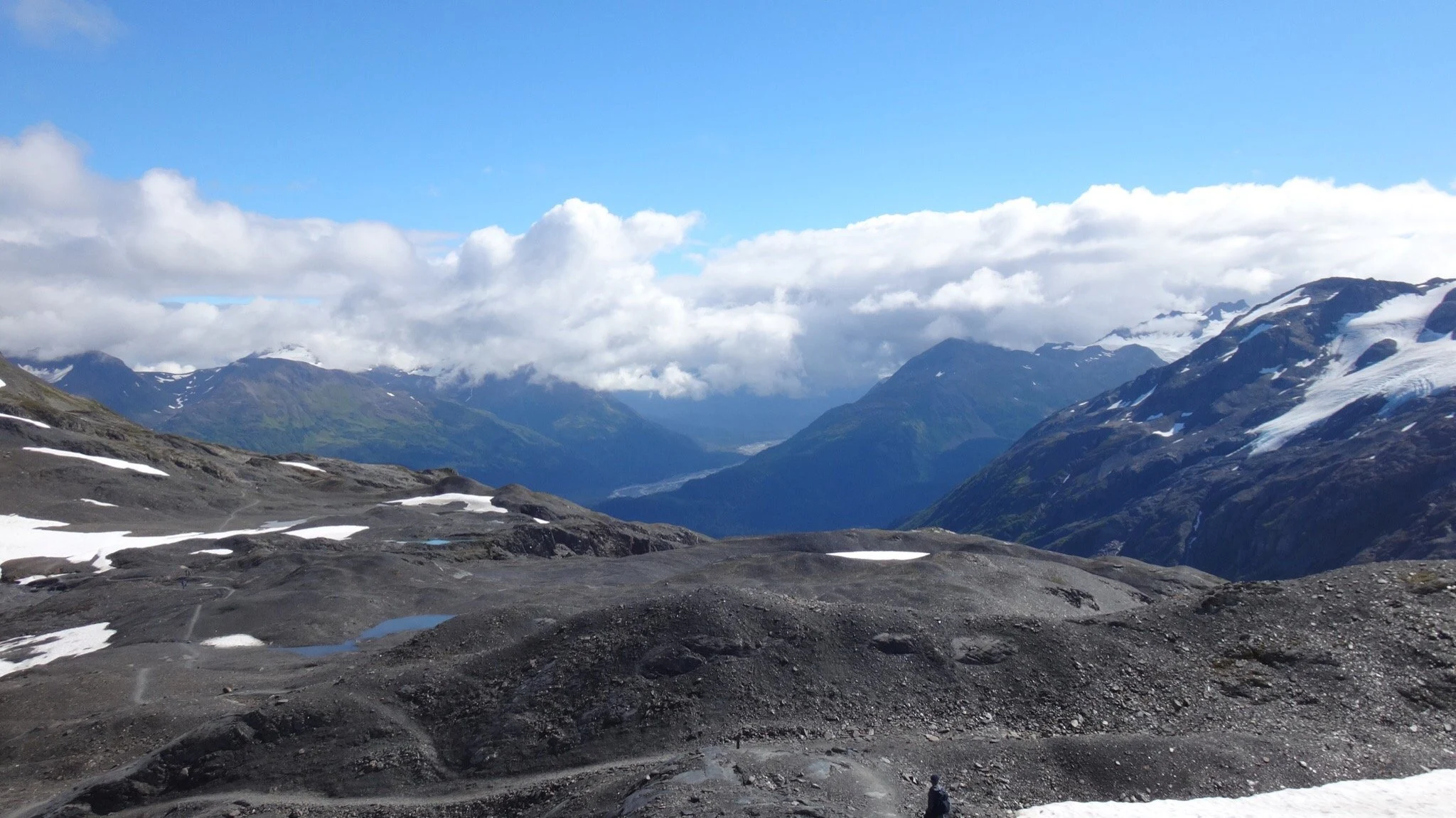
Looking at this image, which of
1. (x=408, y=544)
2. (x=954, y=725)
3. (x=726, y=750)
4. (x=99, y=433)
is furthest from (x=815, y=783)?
(x=99, y=433)

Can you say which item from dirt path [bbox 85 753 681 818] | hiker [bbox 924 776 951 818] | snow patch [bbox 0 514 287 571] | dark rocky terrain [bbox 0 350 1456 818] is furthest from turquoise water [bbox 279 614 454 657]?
snow patch [bbox 0 514 287 571]

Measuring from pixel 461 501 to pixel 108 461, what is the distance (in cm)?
4812

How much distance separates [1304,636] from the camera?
3509 cm

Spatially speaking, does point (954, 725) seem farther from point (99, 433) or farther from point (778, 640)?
point (99, 433)

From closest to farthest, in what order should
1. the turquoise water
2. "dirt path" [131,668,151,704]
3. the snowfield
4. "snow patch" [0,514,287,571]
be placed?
the snowfield → "dirt path" [131,668,151,704] → the turquoise water → "snow patch" [0,514,287,571]

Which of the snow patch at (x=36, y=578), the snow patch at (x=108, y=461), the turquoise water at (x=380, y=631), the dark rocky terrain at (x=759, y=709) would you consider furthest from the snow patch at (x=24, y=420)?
the turquoise water at (x=380, y=631)

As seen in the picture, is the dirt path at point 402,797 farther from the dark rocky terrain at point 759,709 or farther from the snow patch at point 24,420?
the snow patch at point 24,420

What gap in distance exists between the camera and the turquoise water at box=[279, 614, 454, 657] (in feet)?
194

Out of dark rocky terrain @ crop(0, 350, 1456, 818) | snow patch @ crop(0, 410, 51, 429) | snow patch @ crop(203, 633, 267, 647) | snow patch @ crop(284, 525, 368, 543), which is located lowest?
snow patch @ crop(203, 633, 267, 647)

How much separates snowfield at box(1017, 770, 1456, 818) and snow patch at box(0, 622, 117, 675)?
61061 mm

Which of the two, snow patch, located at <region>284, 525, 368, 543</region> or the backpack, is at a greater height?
the backpack

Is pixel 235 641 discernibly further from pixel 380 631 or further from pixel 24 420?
pixel 24 420

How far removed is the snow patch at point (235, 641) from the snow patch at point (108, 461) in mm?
79900

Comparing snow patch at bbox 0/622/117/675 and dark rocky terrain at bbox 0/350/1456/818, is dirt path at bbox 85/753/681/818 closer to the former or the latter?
dark rocky terrain at bbox 0/350/1456/818
